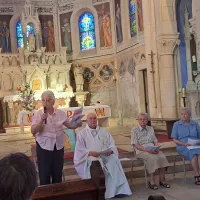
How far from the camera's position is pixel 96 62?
1638 cm

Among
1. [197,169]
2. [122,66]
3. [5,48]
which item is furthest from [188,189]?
[5,48]

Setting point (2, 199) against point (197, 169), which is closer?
point (2, 199)

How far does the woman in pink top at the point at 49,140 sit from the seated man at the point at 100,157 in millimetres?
801

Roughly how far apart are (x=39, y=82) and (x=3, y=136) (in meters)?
3.45

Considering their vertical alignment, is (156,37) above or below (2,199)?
above

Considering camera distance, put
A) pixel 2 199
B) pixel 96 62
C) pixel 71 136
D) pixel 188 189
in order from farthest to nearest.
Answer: pixel 96 62, pixel 71 136, pixel 188 189, pixel 2 199

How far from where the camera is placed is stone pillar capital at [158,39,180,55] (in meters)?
11.1

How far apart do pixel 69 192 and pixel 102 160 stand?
1793mm

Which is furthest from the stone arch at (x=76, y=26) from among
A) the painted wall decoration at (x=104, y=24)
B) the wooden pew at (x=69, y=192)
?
the wooden pew at (x=69, y=192)

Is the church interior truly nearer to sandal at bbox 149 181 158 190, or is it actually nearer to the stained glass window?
the stained glass window

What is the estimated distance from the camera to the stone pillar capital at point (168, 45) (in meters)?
11.1

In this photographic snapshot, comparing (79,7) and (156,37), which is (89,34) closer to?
(79,7)

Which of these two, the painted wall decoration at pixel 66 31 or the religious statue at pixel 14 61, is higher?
the painted wall decoration at pixel 66 31

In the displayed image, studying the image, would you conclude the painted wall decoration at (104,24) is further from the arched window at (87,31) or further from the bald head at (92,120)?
the bald head at (92,120)
